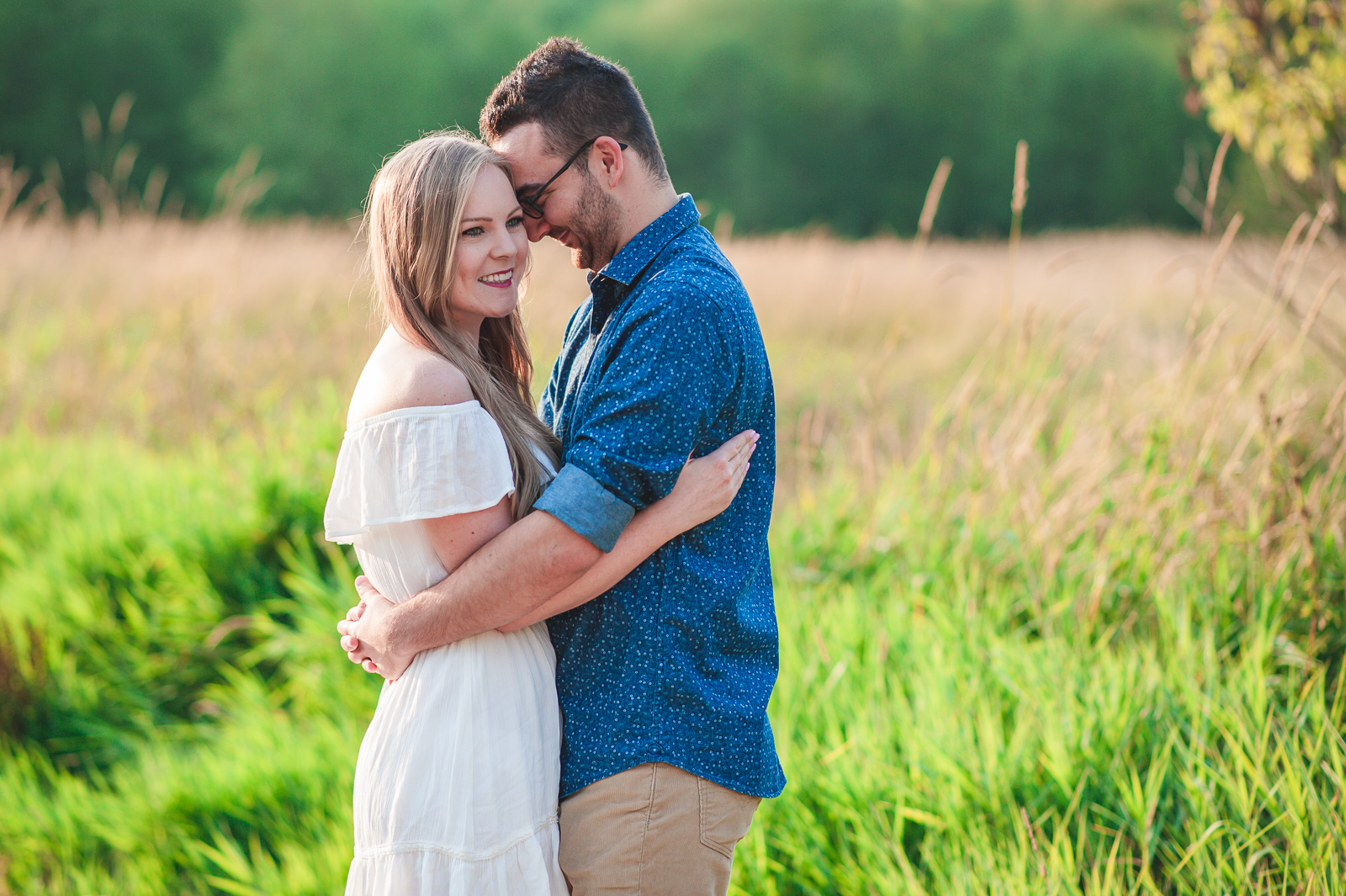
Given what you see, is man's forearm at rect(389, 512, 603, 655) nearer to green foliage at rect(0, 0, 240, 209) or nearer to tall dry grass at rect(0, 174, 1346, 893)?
tall dry grass at rect(0, 174, 1346, 893)

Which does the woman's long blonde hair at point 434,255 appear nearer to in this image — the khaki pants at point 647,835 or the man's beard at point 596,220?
the man's beard at point 596,220

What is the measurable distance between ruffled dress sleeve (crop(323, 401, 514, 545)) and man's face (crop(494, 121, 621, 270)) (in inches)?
17.2

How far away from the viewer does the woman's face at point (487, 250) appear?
1.83 metres

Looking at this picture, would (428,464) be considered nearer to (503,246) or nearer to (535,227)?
(503,246)

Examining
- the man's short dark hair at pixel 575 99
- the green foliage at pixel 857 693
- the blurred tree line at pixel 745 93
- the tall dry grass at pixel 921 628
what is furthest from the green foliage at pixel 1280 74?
the blurred tree line at pixel 745 93

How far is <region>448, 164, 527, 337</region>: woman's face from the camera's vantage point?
6.01ft

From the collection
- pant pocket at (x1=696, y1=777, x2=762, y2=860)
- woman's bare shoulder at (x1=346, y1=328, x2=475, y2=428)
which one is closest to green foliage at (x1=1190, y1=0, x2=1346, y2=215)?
pant pocket at (x1=696, y1=777, x2=762, y2=860)

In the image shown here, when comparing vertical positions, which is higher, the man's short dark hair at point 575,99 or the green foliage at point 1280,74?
the green foliage at point 1280,74

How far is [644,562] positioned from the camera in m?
1.76

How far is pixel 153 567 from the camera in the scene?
4.38 metres

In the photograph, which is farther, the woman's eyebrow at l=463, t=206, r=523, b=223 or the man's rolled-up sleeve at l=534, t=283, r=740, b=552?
the woman's eyebrow at l=463, t=206, r=523, b=223

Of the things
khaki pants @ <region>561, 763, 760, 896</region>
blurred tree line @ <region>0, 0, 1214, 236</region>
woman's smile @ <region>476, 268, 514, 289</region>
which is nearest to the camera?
khaki pants @ <region>561, 763, 760, 896</region>

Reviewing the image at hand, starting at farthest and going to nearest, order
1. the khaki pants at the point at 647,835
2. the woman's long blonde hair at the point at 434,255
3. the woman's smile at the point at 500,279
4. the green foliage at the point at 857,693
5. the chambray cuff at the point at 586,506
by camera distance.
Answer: the green foliage at the point at 857,693 → the woman's smile at the point at 500,279 → the woman's long blonde hair at the point at 434,255 → the khaki pants at the point at 647,835 → the chambray cuff at the point at 586,506

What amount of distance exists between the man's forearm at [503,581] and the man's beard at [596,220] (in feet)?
1.96
